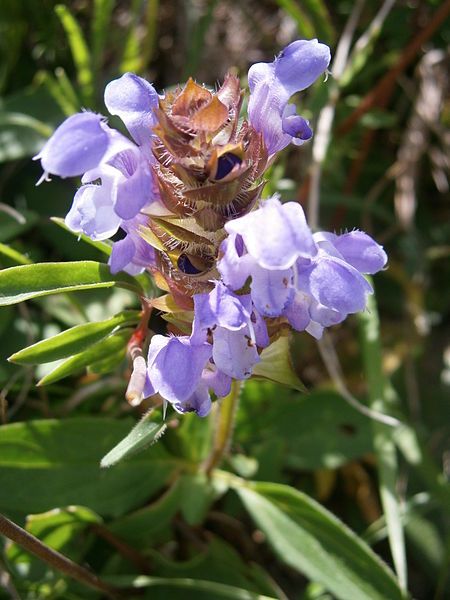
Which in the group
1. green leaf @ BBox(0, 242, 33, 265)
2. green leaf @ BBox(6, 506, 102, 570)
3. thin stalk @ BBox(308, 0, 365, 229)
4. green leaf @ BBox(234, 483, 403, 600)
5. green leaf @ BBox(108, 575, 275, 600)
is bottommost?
green leaf @ BBox(108, 575, 275, 600)

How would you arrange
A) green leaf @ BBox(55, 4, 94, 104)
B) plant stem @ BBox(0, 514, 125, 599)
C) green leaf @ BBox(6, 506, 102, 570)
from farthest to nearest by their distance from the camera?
green leaf @ BBox(55, 4, 94, 104)
green leaf @ BBox(6, 506, 102, 570)
plant stem @ BBox(0, 514, 125, 599)

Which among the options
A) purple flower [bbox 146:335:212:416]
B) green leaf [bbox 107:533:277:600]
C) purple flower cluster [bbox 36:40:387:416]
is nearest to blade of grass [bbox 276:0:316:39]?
purple flower cluster [bbox 36:40:387:416]

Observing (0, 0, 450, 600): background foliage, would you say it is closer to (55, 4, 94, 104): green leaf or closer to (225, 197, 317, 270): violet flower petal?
(55, 4, 94, 104): green leaf

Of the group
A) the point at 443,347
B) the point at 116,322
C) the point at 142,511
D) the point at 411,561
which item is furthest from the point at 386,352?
the point at 116,322

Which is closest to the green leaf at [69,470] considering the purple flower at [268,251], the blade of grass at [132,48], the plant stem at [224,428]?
the plant stem at [224,428]

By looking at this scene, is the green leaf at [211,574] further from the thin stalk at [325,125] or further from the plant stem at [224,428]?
the thin stalk at [325,125]

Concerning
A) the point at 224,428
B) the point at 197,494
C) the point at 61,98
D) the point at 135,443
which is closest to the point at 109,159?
the point at 135,443

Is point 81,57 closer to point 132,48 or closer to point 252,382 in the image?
point 132,48
